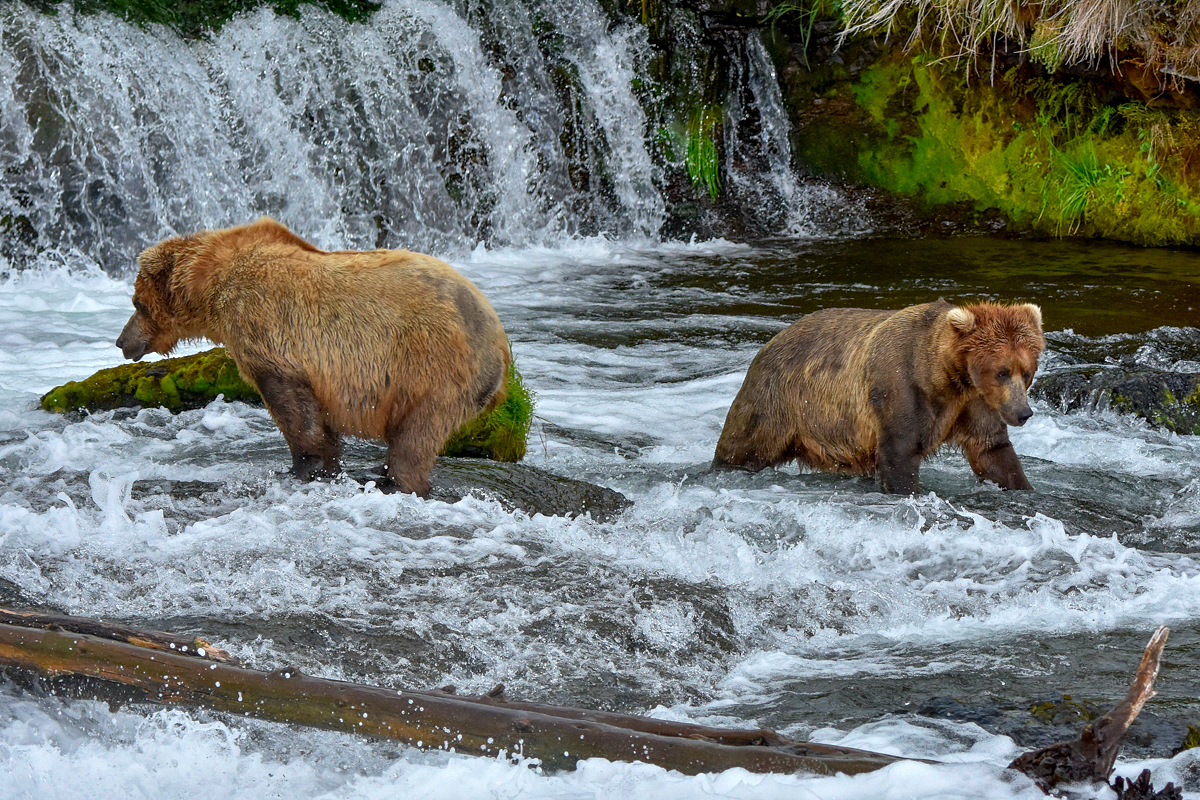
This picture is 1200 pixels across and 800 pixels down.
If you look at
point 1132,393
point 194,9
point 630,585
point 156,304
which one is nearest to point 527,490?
point 630,585

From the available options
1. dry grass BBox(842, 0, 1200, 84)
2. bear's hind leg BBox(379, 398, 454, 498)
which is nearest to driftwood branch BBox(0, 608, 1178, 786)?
bear's hind leg BBox(379, 398, 454, 498)

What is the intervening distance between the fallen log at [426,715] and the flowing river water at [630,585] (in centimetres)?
13

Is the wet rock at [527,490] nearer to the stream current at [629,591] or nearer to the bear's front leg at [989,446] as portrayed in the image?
the stream current at [629,591]

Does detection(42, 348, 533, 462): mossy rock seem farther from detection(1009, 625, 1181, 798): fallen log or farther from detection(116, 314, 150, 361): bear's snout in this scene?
detection(1009, 625, 1181, 798): fallen log

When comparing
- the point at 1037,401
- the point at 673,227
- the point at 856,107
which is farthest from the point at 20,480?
the point at 856,107

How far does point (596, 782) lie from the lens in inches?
123

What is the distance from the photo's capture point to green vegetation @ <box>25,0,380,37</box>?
13.4 meters

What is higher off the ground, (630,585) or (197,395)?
(197,395)

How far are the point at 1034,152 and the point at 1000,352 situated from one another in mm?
9258

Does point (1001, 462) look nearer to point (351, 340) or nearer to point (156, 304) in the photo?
point (351, 340)

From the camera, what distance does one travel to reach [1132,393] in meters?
8.00

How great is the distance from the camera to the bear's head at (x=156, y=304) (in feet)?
19.7

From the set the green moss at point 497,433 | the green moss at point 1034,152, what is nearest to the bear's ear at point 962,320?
the green moss at point 497,433

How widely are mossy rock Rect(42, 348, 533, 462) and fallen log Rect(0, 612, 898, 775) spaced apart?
3.79m
